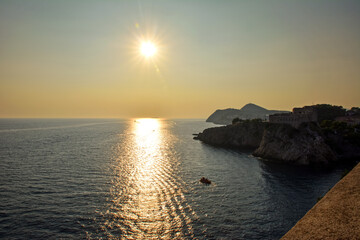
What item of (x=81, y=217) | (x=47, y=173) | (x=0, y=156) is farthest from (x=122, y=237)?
(x=0, y=156)

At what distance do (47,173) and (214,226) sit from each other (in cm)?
4794

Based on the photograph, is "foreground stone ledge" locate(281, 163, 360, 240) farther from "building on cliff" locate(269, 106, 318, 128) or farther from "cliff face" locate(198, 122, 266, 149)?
"cliff face" locate(198, 122, 266, 149)

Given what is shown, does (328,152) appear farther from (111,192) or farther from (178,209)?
(111,192)

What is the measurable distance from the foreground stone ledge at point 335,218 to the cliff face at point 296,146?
7409cm

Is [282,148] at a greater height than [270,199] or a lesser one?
greater

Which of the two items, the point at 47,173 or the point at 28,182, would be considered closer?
the point at 28,182

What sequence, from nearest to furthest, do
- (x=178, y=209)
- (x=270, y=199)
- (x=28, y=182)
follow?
(x=178, y=209)
(x=270, y=199)
(x=28, y=182)

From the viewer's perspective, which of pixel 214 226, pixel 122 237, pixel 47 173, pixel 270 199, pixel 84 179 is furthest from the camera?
pixel 47 173

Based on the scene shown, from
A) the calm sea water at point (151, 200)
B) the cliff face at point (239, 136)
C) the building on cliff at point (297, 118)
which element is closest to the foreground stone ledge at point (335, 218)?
the calm sea water at point (151, 200)

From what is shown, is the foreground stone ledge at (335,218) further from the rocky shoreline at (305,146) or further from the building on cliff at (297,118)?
the building on cliff at (297,118)

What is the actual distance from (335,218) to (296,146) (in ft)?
259

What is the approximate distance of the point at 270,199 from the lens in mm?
39375

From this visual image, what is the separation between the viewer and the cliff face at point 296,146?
70.8m

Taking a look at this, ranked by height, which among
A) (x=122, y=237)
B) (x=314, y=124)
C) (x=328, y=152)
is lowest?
(x=122, y=237)
